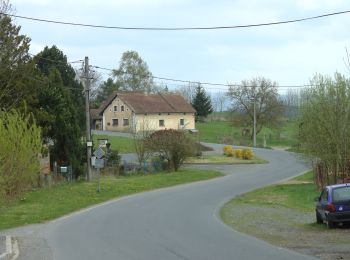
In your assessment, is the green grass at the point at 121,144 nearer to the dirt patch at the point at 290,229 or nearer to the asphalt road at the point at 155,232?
the asphalt road at the point at 155,232

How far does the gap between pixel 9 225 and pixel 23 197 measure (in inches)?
460

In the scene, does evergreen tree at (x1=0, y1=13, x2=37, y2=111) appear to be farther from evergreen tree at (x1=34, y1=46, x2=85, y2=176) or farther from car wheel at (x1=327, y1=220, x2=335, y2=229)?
car wheel at (x1=327, y1=220, x2=335, y2=229)

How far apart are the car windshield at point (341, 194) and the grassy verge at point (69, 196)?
11860mm

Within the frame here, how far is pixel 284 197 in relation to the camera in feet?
111

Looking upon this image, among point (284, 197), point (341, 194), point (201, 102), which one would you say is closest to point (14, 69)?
point (284, 197)

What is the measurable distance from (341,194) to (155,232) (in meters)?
5.85

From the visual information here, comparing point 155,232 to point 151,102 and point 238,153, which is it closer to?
point 238,153

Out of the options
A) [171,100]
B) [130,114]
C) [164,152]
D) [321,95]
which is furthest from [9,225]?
[171,100]

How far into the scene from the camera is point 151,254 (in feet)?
42.3

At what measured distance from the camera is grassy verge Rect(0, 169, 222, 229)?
25266 mm

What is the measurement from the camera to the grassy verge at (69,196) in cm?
2527

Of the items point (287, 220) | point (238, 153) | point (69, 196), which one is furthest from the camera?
point (238, 153)

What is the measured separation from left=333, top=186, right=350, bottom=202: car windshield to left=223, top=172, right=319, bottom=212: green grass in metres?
9.07

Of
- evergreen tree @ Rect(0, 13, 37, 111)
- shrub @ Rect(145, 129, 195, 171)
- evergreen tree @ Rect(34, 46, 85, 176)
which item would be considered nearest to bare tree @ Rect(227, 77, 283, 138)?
shrub @ Rect(145, 129, 195, 171)
